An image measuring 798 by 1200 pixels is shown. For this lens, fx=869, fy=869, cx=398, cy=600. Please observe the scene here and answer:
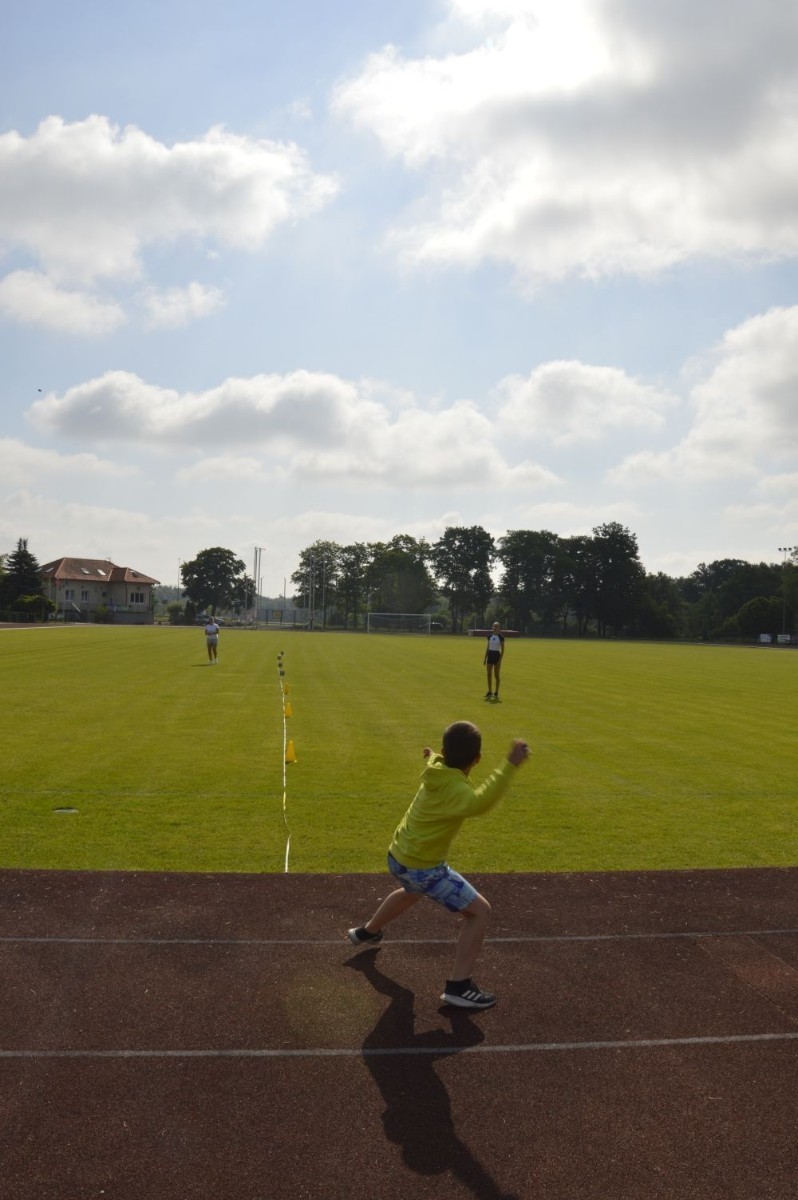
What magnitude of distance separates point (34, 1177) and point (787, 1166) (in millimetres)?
3447

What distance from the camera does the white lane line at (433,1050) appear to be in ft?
16.1

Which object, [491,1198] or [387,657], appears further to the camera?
[387,657]

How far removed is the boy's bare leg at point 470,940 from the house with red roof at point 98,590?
118079mm

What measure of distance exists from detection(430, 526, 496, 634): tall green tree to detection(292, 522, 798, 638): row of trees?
158 mm

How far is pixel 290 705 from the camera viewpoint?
21391mm

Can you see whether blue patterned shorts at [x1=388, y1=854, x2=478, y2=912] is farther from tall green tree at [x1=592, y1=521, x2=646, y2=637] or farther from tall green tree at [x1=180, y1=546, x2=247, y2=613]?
tall green tree at [x1=180, y1=546, x2=247, y2=613]

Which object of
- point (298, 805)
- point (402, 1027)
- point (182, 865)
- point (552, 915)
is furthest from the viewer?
point (298, 805)

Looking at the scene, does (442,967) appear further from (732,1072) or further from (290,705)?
(290,705)

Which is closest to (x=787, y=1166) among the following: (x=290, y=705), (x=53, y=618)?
(x=290, y=705)

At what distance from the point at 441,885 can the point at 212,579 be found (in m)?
144

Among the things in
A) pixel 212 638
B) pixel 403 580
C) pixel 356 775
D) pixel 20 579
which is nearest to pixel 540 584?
pixel 403 580

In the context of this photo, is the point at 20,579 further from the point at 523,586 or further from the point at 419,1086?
the point at 419,1086

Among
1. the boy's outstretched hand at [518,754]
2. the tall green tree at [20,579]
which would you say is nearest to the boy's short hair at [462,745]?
the boy's outstretched hand at [518,754]

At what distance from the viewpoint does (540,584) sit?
134m
